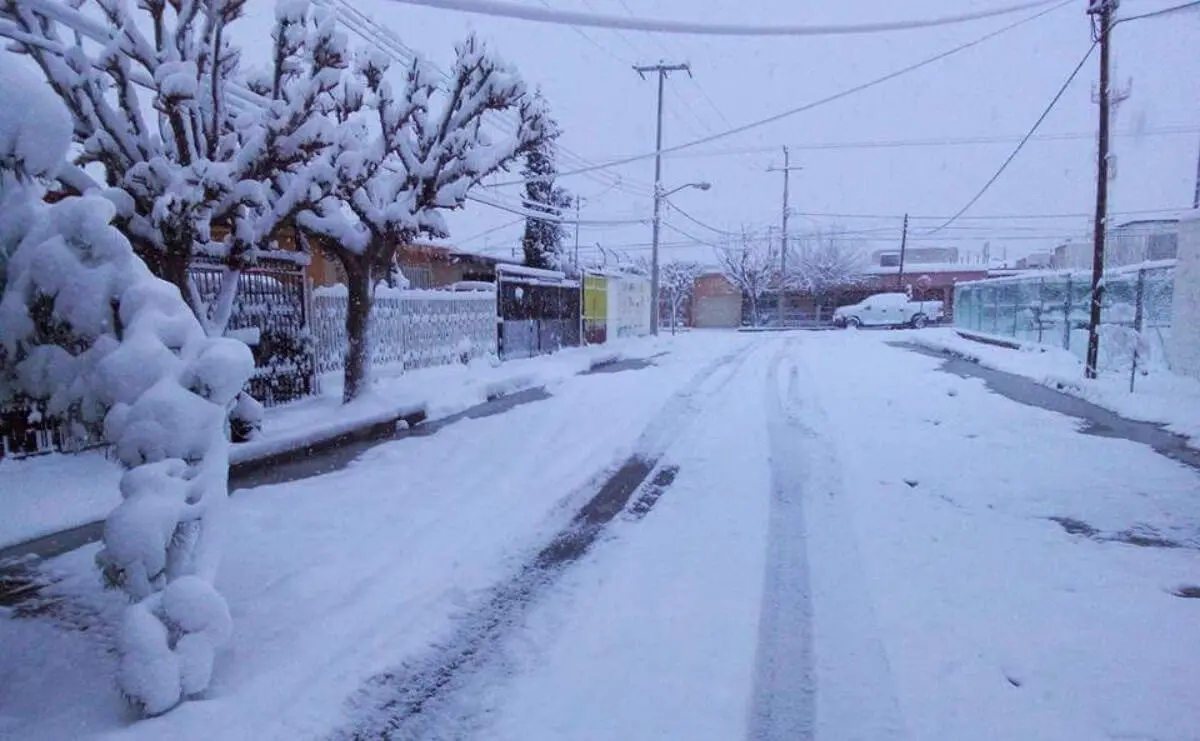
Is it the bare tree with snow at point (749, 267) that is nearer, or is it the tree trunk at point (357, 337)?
the tree trunk at point (357, 337)

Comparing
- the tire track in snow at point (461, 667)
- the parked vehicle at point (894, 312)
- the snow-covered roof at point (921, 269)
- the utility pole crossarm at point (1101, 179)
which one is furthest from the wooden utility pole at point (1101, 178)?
the snow-covered roof at point (921, 269)

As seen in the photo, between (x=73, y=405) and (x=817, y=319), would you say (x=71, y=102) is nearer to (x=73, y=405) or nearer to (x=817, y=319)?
(x=73, y=405)

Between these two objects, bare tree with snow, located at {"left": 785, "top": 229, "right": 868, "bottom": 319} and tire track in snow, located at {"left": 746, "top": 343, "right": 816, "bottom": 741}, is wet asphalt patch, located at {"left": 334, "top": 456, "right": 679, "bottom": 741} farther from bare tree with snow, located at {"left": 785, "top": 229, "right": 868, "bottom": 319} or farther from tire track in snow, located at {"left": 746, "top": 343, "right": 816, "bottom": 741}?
bare tree with snow, located at {"left": 785, "top": 229, "right": 868, "bottom": 319}

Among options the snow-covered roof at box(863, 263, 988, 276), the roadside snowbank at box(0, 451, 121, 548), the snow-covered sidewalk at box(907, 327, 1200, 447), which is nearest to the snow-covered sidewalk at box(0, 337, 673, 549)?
the roadside snowbank at box(0, 451, 121, 548)

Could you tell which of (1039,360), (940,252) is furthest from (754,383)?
(940,252)

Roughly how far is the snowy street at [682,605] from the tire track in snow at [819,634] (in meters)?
0.02

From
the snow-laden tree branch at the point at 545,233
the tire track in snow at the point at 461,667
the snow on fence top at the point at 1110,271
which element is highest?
the snow-laden tree branch at the point at 545,233

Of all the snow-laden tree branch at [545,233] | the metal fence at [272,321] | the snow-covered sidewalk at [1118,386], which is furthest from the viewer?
the snow-laden tree branch at [545,233]

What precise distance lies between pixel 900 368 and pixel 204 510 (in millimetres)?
16917

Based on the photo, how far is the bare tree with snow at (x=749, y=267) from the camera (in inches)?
2167

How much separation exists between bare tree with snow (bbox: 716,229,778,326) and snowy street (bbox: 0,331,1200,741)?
4828 cm

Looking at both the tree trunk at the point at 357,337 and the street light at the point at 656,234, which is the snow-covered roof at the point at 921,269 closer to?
the street light at the point at 656,234

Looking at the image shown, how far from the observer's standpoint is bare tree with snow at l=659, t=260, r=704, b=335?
182 feet

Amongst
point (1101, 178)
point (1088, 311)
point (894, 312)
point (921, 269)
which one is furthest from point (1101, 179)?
point (921, 269)
